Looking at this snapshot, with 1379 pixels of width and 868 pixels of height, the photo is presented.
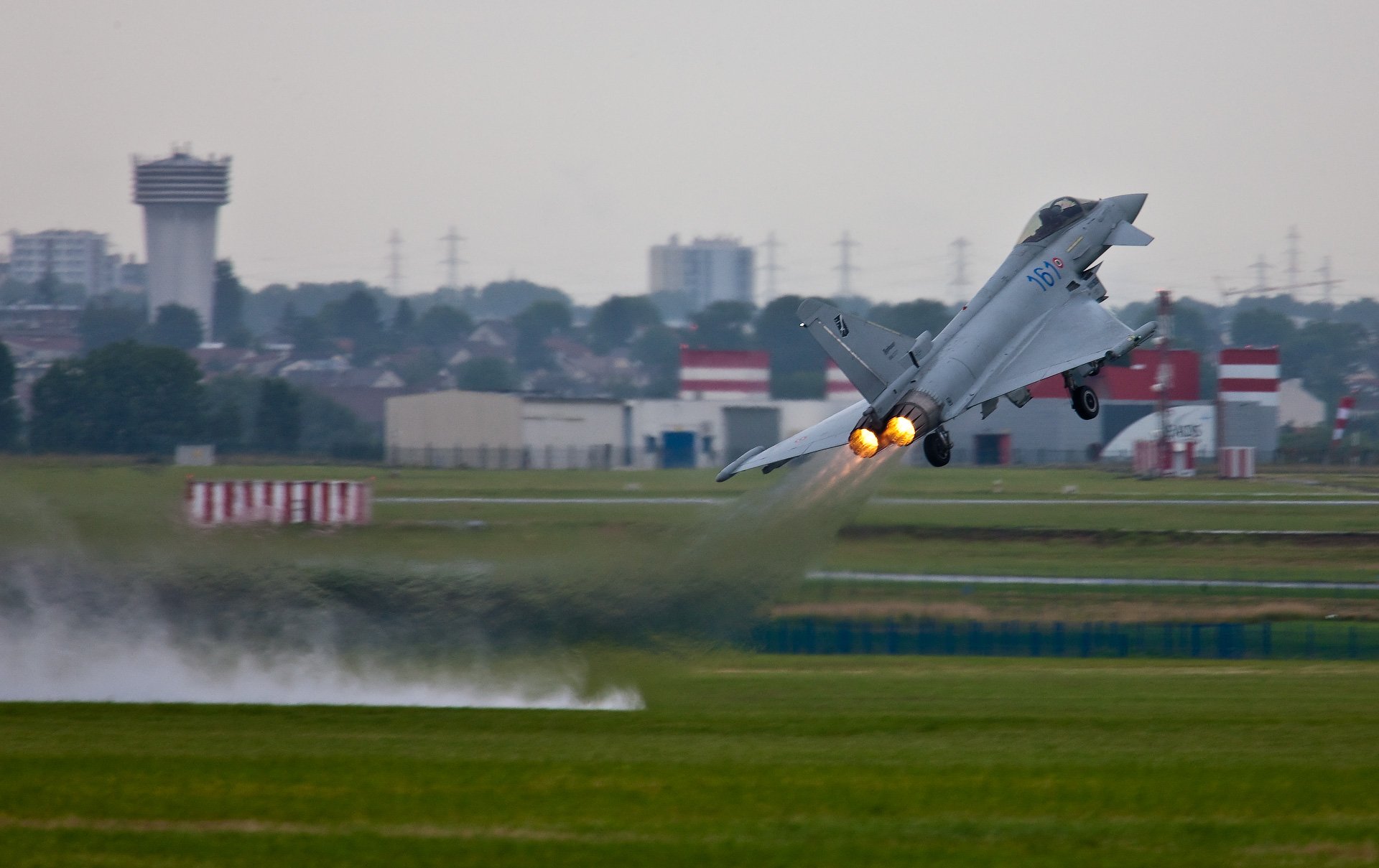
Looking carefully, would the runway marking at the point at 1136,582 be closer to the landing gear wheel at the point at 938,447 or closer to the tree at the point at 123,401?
the landing gear wheel at the point at 938,447

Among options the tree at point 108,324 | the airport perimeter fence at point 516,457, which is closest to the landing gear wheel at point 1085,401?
the airport perimeter fence at point 516,457

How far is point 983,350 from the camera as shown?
78.9 ft

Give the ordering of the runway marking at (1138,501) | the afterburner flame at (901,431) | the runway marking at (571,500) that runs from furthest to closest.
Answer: the runway marking at (1138,501) → the runway marking at (571,500) → the afterburner flame at (901,431)

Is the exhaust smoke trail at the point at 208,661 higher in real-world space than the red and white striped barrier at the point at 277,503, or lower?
lower

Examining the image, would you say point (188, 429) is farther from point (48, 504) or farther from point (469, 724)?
point (469, 724)

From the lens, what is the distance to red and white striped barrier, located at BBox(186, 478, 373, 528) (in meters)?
29.8

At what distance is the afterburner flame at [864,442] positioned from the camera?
22.8 m

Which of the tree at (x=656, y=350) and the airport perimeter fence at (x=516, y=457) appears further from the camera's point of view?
the tree at (x=656, y=350)

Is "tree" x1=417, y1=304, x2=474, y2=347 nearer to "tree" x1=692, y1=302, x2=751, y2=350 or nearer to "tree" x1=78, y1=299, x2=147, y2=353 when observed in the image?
"tree" x1=78, y1=299, x2=147, y2=353

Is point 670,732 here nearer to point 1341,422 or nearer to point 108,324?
point 1341,422

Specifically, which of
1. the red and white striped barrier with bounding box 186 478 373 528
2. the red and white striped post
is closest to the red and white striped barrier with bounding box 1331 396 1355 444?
the red and white striped post

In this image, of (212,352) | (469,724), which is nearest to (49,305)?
(212,352)

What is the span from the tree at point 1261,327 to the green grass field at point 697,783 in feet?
269

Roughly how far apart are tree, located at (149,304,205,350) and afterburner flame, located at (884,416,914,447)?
112m
